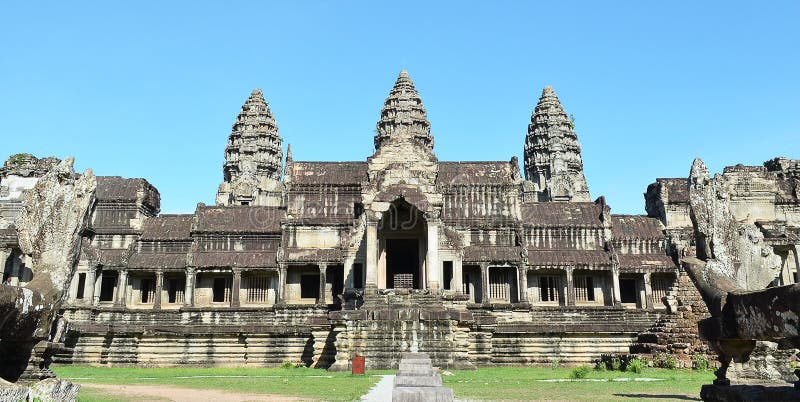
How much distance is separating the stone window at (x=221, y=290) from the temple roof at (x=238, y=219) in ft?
10.3

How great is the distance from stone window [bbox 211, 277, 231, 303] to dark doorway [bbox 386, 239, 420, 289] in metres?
10.1

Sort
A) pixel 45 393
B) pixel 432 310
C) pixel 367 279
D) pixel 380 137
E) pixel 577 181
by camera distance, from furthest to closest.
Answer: pixel 577 181
pixel 380 137
pixel 367 279
pixel 432 310
pixel 45 393

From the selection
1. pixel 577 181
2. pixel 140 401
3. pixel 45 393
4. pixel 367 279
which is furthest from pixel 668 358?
pixel 577 181

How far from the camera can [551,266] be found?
37812mm

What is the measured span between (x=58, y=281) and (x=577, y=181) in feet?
A: 222

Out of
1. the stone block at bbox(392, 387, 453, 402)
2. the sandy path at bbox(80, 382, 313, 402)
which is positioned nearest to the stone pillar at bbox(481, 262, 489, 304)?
the sandy path at bbox(80, 382, 313, 402)

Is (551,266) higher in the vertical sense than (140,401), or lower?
higher

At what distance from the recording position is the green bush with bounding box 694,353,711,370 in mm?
23453

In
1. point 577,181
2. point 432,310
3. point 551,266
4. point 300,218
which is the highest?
point 577,181

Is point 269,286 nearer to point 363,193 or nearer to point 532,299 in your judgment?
point 363,193

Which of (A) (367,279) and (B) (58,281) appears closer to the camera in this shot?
(B) (58,281)

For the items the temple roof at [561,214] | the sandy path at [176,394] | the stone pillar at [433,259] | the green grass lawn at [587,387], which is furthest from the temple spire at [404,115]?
the sandy path at [176,394]

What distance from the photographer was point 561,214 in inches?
1609

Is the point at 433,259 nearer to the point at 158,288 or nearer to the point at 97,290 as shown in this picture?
the point at 158,288
